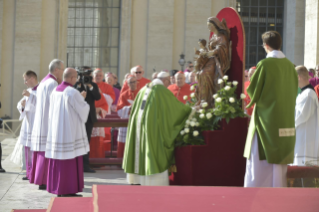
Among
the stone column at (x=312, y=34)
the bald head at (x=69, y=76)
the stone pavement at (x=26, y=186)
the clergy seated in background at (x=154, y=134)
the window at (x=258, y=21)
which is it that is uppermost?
the window at (x=258, y=21)

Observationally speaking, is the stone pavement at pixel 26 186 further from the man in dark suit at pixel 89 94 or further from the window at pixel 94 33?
the window at pixel 94 33

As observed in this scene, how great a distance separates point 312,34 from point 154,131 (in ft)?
18.4

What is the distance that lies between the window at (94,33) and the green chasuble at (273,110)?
50.7ft

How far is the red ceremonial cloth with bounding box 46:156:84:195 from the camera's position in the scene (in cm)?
600

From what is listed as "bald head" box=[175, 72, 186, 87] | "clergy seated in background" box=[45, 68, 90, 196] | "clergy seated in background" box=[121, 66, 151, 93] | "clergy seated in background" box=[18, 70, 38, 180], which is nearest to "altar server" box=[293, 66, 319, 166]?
"bald head" box=[175, 72, 186, 87]

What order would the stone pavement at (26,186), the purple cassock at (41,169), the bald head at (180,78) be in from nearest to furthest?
the stone pavement at (26,186) < the purple cassock at (41,169) < the bald head at (180,78)

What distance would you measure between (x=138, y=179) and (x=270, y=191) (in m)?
4.72

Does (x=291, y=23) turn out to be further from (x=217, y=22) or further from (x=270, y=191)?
(x=270, y=191)

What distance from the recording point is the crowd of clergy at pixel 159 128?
4.85m

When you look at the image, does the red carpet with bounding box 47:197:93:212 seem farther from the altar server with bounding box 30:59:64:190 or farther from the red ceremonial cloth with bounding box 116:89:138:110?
the red ceremonial cloth with bounding box 116:89:138:110

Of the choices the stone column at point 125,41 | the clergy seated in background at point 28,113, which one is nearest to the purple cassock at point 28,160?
the clergy seated in background at point 28,113

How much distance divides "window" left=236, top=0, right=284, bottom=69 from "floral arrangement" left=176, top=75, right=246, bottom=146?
1521cm

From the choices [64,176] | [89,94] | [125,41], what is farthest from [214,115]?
[125,41]

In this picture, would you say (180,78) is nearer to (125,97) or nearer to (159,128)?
(125,97)
